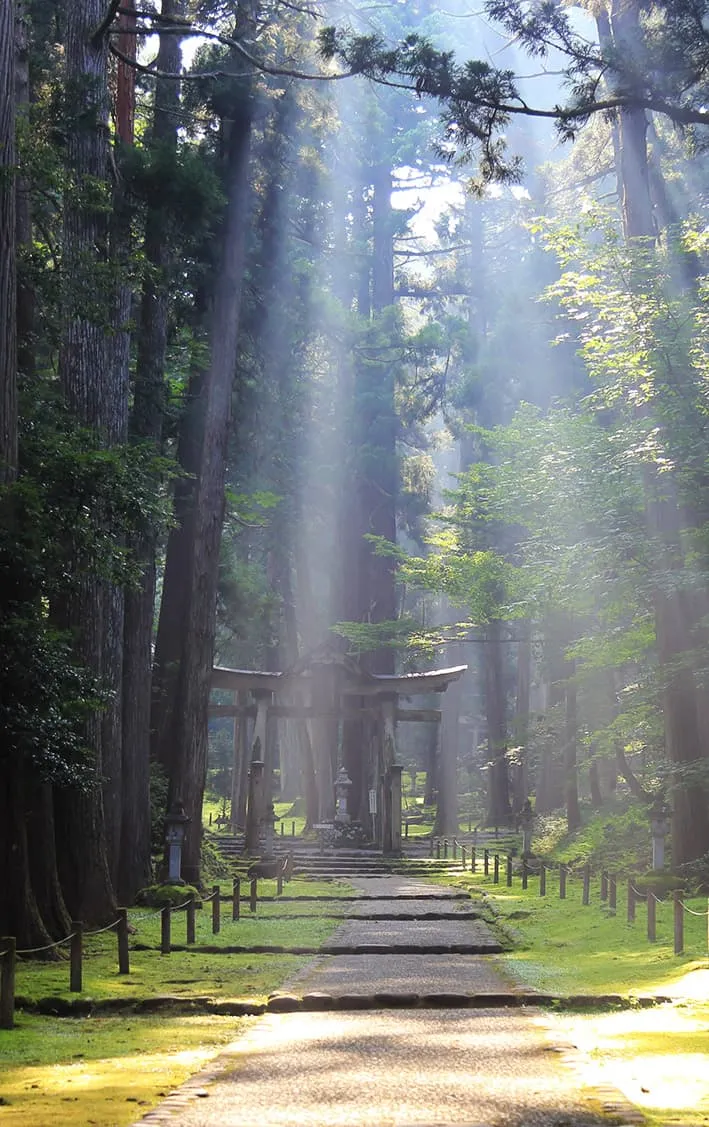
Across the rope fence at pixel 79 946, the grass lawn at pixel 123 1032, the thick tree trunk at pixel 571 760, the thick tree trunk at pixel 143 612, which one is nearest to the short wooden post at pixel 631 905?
the grass lawn at pixel 123 1032

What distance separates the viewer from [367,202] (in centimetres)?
4169

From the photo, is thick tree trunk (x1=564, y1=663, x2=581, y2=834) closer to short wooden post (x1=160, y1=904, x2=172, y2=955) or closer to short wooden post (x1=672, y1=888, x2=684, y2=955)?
short wooden post (x1=672, y1=888, x2=684, y2=955)

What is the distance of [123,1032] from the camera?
8516 millimetres

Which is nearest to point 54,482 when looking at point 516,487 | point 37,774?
point 37,774

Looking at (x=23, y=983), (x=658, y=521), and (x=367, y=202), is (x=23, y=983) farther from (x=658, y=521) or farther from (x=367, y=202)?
(x=367, y=202)

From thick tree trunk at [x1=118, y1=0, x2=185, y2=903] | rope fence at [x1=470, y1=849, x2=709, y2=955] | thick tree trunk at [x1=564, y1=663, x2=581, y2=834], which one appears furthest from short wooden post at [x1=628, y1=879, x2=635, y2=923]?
thick tree trunk at [x1=564, y1=663, x2=581, y2=834]

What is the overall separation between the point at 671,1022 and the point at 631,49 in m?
8.10

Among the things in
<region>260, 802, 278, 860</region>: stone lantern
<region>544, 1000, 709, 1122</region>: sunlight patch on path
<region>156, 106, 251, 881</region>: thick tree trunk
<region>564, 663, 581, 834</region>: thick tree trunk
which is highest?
<region>156, 106, 251, 881</region>: thick tree trunk

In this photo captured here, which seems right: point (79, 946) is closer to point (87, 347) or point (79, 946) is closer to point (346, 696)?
point (87, 347)

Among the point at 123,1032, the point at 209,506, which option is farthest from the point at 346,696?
the point at 123,1032

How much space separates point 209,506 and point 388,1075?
49.5ft

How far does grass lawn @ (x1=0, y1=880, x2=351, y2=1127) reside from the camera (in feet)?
20.6

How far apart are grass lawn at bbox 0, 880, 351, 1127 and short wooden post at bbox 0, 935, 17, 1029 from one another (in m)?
0.13

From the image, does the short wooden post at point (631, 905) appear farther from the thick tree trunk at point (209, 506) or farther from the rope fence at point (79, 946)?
the thick tree trunk at point (209, 506)
